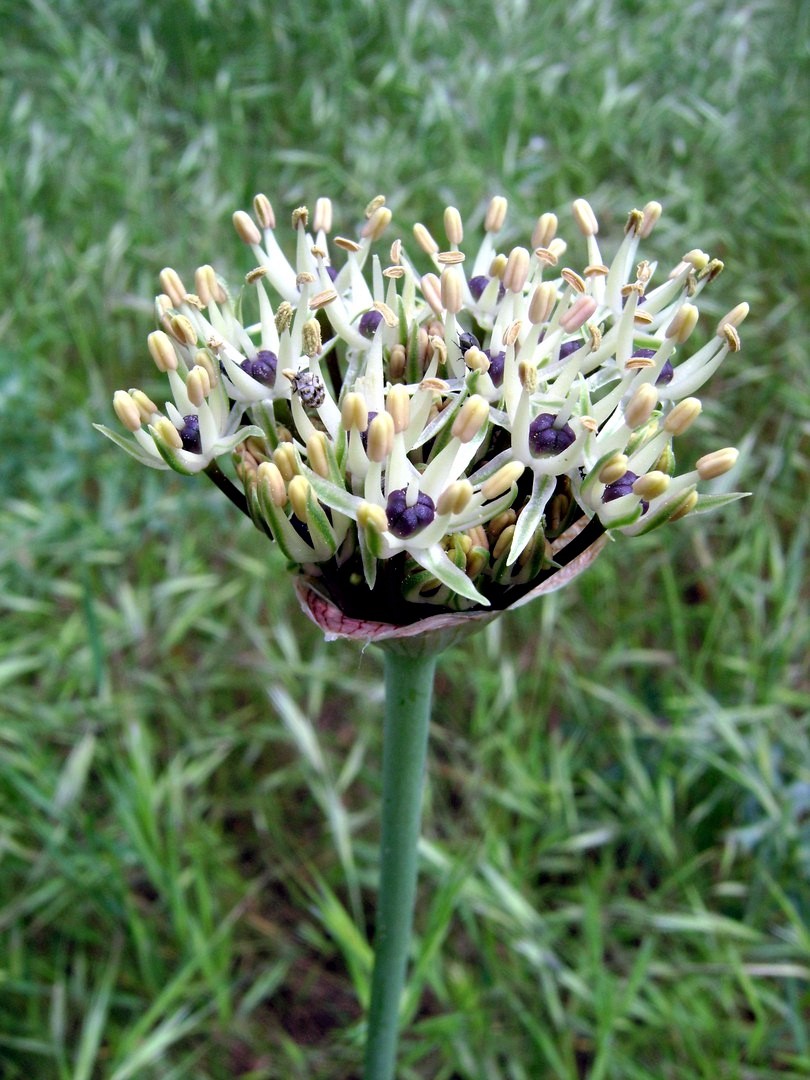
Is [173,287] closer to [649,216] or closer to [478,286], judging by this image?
[478,286]

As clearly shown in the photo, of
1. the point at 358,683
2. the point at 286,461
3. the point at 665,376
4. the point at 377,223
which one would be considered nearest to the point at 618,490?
the point at 665,376

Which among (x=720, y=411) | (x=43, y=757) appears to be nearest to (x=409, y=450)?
(x=43, y=757)

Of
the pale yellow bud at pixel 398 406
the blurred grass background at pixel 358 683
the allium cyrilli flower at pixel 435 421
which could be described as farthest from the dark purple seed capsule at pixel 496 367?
the blurred grass background at pixel 358 683

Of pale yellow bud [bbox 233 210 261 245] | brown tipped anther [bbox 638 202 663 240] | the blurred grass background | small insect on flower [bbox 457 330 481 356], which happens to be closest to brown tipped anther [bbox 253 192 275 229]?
pale yellow bud [bbox 233 210 261 245]

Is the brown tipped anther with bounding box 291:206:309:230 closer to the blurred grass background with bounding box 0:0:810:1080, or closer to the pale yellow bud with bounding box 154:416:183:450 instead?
the pale yellow bud with bounding box 154:416:183:450

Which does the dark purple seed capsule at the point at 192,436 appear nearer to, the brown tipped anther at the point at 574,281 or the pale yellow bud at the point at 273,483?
the pale yellow bud at the point at 273,483
